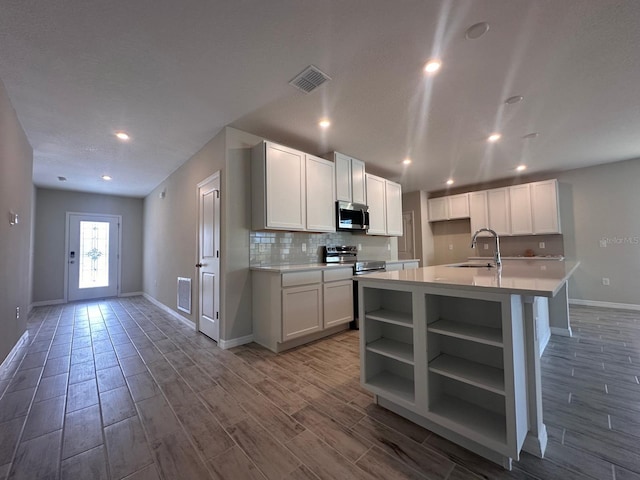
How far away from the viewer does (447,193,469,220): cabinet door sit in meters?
6.17

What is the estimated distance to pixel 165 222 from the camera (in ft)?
17.2

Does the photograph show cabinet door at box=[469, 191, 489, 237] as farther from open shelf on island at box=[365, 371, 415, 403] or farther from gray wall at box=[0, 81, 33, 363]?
gray wall at box=[0, 81, 33, 363]

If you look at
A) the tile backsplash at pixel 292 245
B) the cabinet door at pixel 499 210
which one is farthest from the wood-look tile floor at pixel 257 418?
the cabinet door at pixel 499 210

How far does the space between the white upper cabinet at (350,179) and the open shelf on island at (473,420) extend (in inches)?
119

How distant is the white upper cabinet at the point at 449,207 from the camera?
20.4ft

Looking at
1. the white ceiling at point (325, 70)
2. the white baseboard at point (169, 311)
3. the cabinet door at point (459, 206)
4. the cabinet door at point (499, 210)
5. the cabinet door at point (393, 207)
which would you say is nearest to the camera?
the white ceiling at point (325, 70)

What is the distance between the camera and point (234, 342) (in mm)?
3145

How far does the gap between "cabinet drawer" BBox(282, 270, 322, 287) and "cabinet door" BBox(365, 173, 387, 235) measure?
189 cm

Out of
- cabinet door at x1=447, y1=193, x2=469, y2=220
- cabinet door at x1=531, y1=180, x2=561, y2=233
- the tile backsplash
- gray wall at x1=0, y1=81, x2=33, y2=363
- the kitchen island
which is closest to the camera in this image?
the kitchen island

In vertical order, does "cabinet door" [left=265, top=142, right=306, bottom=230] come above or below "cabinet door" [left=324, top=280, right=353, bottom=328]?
above

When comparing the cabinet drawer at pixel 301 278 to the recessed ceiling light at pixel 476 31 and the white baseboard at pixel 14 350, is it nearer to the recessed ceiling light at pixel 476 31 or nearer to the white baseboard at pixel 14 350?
the recessed ceiling light at pixel 476 31

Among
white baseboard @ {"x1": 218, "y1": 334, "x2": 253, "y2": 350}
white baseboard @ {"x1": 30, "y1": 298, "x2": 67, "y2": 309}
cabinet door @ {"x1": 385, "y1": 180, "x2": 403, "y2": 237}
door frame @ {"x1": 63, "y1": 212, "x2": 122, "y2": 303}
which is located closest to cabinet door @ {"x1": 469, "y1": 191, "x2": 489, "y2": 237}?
cabinet door @ {"x1": 385, "y1": 180, "x2": 403, "y2": 237}

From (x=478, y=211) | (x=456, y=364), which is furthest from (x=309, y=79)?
(x=478, y=211)

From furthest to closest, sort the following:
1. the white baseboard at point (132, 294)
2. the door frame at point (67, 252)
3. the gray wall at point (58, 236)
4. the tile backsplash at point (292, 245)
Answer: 1. the white baseboard at point (132, 294)
2. the door frame at point (67, 252)
3. the gray wall at point (58, 236)
4. the tile backsplash at point (292, 245)
